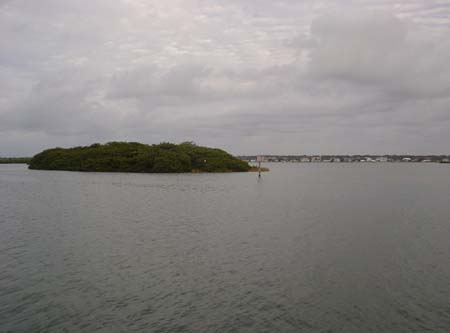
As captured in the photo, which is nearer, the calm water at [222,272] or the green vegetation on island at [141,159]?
the calm water at [222,272]

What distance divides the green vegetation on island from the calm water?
102192mm

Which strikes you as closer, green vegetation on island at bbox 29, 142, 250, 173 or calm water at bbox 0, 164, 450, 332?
calm water at bbox 0, 164, 450, 332

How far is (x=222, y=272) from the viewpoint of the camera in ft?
71.2

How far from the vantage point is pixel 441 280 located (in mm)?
20891

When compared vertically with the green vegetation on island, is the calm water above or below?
below

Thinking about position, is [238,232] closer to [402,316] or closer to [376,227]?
[376,227]

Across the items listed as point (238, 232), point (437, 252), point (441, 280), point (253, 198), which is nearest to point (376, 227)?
point (437, 252)

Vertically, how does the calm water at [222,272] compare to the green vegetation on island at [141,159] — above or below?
below

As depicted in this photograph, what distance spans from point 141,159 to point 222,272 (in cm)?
12718

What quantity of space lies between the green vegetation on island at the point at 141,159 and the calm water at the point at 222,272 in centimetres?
10219

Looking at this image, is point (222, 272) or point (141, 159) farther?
point (141, 159)

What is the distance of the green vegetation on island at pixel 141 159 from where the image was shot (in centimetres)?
14438

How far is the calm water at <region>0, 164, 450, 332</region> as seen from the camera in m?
15.9

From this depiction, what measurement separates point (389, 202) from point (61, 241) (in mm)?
43794
